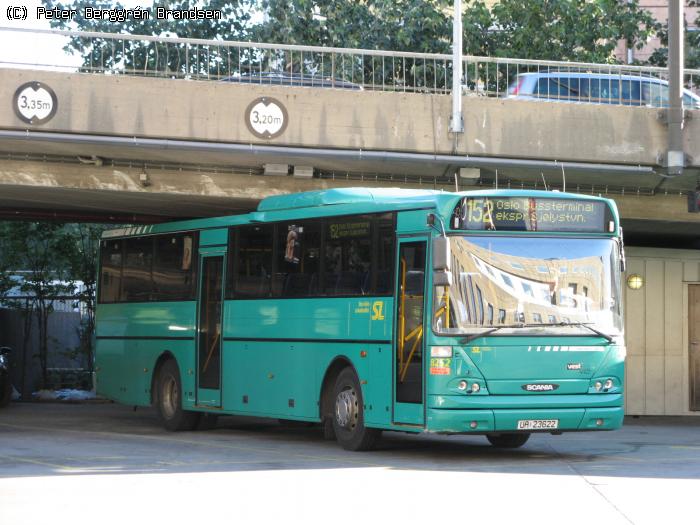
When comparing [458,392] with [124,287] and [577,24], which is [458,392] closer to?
[124,287]

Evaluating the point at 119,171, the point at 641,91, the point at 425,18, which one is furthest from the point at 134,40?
the point at 425,18

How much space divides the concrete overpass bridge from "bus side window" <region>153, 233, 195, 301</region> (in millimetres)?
1139

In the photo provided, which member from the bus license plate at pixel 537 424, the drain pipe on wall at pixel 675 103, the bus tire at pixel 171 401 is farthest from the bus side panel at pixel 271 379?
the drain pipe on wall at pixel 675 103

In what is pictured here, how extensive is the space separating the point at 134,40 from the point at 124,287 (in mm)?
4315

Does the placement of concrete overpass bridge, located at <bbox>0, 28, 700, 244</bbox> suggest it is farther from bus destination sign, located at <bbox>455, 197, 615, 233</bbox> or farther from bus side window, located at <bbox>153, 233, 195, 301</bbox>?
bus destination sign, located at <bbox>455, 197, 615, 233</bbox>

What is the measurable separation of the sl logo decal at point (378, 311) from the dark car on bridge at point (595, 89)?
7.16 meters

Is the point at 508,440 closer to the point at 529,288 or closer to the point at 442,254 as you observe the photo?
the point at 529,288

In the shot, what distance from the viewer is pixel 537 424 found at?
14.6 m

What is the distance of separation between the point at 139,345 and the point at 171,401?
1.50 m

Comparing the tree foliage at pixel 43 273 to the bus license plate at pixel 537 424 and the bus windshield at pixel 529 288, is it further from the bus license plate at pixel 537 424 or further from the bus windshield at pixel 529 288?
the bus license plate at pixel 537 424

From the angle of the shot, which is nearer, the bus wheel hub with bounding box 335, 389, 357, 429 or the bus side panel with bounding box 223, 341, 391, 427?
the bus side panel with bounding box 223, 341, 391, 427

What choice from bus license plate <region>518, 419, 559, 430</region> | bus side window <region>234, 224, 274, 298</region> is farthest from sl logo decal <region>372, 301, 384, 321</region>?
bus side window <region>234, 224, 274, 298</region>

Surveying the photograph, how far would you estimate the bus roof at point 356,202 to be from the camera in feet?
48.6

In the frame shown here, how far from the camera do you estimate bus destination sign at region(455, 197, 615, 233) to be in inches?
577
